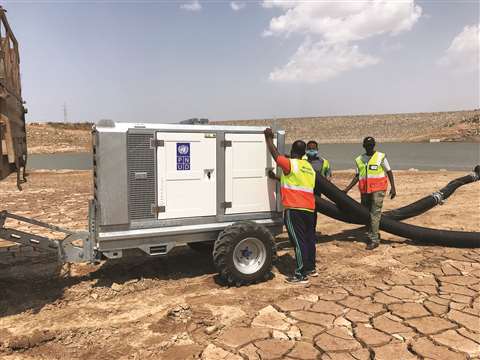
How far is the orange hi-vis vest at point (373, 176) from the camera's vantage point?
7324 millimetres

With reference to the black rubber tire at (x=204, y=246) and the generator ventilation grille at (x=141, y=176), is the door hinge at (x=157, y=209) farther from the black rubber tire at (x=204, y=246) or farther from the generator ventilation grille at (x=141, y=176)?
the black rubber tire at (x=204, y=246)

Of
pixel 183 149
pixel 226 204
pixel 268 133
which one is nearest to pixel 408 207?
pixel 268 133

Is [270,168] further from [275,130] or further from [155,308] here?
[155,308]

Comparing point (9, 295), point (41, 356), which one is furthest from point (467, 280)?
point (9, 295)

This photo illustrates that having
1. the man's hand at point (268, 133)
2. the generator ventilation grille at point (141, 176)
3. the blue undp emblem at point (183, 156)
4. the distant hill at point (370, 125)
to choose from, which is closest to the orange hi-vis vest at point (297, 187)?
the man's hand at point (268, 133)

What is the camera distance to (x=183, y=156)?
5.40 metres

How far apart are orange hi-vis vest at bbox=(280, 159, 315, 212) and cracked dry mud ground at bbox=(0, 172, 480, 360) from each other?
1.06m

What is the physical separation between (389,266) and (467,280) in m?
1.05

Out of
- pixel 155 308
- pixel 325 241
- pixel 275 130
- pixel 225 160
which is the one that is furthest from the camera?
pixel 325 241

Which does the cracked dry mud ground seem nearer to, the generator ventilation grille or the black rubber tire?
the black rubber tire

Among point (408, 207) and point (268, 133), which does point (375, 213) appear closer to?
point (408, 207)

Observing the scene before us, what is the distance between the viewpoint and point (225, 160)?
222 inches

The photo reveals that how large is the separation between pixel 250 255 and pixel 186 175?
137 centimetres

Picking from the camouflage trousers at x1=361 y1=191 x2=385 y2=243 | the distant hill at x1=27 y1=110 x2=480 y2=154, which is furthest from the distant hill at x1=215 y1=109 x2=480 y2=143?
the camouflage trousers at x1=361 y1=191 x2=385 y2=243
